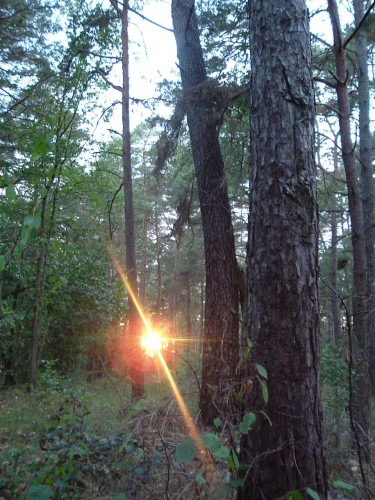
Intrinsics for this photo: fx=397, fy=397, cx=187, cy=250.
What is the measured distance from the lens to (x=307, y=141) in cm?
244

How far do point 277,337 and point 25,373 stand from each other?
12592mm

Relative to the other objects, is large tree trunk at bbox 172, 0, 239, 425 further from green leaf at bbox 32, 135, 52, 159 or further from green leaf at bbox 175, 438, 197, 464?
green leaf at bbox 32, 135, 52, 159

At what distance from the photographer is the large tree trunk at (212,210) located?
18.8ft

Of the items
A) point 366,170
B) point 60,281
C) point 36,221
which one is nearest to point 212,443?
point 60,281

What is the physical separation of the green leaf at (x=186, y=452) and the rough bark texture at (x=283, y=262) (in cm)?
53

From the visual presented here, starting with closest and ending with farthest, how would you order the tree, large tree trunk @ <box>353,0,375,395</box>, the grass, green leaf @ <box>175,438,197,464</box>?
green leaf @ <box>175,438,197,464</box> → the grass → the tree → large tree trunk @ <box>353,0,375,395</box>

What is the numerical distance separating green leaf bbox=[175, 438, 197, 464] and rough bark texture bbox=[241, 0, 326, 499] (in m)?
0.53

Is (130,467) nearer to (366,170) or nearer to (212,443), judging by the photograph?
(212,443)

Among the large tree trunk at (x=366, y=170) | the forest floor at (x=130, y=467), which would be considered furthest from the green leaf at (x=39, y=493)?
the large tree trunk at (x=366, y=170)

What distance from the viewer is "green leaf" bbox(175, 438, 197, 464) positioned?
4.84 ft

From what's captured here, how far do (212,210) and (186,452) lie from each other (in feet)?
15.8

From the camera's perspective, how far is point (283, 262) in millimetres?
2270

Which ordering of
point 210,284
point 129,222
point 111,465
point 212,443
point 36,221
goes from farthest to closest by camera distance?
point 129,222
point 210,284
point 111,465
point 212,443
point 36,221

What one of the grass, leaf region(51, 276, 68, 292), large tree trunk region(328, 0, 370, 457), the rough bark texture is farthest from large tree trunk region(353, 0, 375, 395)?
leaf region(51, 276, 68, 292)
